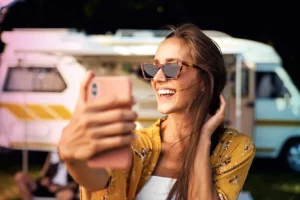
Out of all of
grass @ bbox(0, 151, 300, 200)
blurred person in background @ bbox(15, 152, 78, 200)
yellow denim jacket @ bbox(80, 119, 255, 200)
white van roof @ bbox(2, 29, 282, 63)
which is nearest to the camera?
yellow denim jacket @ bbox(80, 119, 255, 200)

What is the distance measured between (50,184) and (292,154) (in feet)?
10.1

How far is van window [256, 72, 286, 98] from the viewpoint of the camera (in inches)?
265

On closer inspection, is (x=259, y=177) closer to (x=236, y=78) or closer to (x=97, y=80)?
(x=236, y=78)

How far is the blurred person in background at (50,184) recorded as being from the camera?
17.6 feet

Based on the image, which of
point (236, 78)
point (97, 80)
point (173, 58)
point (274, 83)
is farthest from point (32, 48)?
point (97, 80)

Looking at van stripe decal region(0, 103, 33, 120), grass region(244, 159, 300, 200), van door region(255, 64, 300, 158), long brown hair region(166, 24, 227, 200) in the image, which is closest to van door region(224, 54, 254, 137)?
van door region(255, 64, 300, 158)

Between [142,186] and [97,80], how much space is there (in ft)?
1.84

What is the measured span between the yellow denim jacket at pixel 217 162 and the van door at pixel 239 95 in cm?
444

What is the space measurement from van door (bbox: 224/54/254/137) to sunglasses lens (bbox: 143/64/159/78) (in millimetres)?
4425

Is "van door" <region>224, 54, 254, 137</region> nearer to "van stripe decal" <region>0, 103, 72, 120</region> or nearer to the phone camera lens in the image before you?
"van stripe decal" <region>0, 103, 72, 120</region>

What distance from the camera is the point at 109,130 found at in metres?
0.88

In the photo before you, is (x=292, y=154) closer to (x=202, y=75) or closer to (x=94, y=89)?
(x=202, y=75)

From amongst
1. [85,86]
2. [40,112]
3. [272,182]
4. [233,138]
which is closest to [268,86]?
[272,182]

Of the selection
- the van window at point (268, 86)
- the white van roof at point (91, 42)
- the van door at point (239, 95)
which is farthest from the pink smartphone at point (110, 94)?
the van window at point (268, 86)
